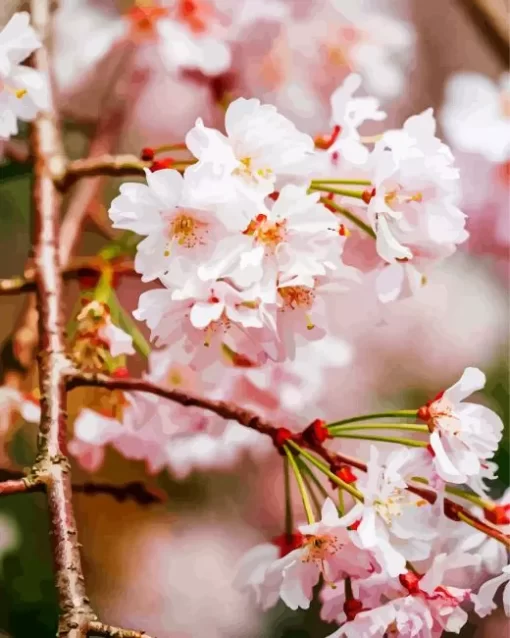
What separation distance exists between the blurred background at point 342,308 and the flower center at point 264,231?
14 cm

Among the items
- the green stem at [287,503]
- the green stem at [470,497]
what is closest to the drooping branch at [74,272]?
the green stem at [287,503]

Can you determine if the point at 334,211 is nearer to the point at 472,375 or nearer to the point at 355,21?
the point at 472,375

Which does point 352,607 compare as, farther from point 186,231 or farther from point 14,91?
point 14,91

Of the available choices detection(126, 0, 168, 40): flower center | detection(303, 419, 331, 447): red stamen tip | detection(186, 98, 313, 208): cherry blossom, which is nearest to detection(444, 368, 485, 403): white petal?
detection(303, 419, 331, 447): red stamen tip

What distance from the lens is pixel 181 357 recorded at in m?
0.69

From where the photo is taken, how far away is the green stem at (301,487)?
2.03 feet

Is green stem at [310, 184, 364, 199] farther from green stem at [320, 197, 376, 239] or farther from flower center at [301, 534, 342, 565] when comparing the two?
flower center at [301, 534, 342, 565]

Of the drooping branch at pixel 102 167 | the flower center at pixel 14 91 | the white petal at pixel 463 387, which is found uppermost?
the flower center at pixel 14 91

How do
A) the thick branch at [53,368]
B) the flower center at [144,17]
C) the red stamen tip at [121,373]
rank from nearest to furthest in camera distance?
1. the thick branch at [53,368]
2. the red stamen tip at [121,373]
3. the flower center at [144,17]

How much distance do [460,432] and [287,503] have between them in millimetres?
168

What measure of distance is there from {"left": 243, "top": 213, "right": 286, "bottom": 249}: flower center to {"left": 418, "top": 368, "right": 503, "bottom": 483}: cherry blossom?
0.60ft

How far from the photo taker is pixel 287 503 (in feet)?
2.25

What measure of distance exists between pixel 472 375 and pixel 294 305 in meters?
0.16

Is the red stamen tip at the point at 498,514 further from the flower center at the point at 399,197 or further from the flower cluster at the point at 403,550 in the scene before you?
the flower center at the point at 399,197
